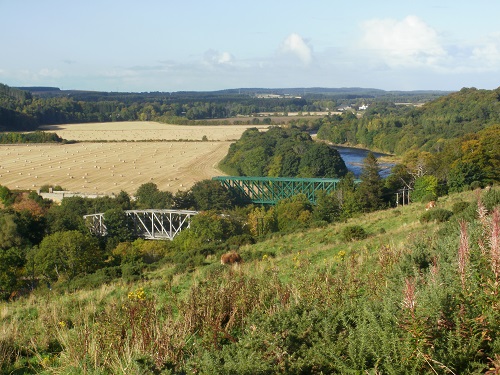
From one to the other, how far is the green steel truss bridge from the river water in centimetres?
1213

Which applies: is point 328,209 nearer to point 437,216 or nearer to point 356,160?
point 437,216

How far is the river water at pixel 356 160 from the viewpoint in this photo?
69056mm

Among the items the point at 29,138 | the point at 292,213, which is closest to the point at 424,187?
the point at 292,213

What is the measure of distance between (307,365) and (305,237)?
54.3 ft

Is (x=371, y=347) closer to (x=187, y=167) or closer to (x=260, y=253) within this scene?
(x=260, y=253)

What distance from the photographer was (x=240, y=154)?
7462 cm

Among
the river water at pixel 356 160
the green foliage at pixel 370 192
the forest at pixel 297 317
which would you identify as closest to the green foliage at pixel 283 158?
the river water at pixel 356 160

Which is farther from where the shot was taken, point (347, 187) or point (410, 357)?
point (347, 187)

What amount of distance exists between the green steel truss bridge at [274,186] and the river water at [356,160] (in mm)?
12132

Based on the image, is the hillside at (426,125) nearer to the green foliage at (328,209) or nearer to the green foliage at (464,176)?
the green foliage at (464,176)

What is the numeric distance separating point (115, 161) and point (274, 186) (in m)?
25.3

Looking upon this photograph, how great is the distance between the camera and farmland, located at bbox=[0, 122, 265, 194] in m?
57.2

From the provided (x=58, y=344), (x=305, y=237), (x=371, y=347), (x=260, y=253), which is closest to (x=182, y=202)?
(x=305, y=237)

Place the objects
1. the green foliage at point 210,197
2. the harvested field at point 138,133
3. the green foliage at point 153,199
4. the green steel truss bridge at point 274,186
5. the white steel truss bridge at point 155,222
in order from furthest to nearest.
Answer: the harvested field at point 138,133 → the green steel truss bridge at point 274,186 → the green foliage at point 210,197 → the green foliage at point 153,199 → the white steel truss bridge at point 155,222
